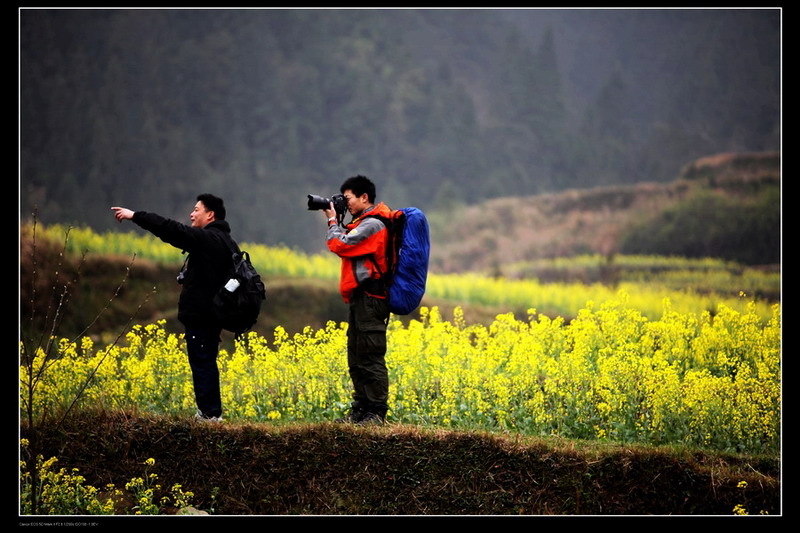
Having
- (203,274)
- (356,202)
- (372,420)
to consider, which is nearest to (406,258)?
(356,202)

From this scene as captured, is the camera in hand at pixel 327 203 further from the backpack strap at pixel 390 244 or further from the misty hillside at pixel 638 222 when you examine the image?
the misty hillside at pixel 638 222

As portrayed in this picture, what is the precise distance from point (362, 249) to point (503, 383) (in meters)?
2.32

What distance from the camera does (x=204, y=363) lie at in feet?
25.3

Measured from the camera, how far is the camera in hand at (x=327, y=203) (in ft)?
23.9

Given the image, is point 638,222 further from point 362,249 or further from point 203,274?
point 203,274

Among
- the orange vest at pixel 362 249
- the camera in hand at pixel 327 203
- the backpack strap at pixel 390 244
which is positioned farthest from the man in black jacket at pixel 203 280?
the backpack strap at pixel 390 244

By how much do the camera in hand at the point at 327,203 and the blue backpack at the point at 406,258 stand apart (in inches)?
12.5

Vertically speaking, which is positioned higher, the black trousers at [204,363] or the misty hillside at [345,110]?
the misty hillside at [345,110]

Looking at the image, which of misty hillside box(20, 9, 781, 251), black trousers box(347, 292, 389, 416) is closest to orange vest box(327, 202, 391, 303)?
black trousers box(347, 292, 389, 416)

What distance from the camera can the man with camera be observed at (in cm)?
736

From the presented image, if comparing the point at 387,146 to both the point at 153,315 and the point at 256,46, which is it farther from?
the point at 153,315

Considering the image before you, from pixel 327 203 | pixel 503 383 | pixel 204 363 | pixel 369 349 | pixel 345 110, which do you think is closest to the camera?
pixel 327 203

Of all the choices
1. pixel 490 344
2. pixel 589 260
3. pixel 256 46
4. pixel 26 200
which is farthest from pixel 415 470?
pixel 256 46

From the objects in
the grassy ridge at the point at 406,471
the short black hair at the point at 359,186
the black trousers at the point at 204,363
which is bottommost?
the grassy ridge at the point at 406,471
